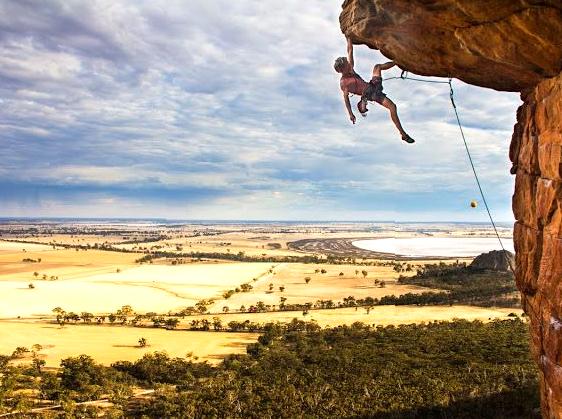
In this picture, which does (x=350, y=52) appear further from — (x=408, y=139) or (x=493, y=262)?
(x=493, y=262)

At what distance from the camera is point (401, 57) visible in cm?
1123

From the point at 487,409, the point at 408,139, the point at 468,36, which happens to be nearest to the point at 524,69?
the point at 468,36

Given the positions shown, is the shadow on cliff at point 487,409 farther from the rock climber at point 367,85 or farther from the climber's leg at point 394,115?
the rock climber at point 367,85

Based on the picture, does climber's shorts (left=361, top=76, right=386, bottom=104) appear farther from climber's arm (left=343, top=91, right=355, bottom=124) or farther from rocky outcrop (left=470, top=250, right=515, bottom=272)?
rocky outcrop (left=470, top=250, right=515, bottom=272)

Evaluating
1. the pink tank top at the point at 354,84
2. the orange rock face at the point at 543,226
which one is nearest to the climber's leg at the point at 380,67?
the pink tank top at the point at 354,84

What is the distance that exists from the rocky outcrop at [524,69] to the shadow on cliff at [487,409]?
37.3 feet

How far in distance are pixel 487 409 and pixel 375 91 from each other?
18250 mm

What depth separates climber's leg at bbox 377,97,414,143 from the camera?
41.2 feet

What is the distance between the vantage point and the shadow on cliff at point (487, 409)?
22.1m

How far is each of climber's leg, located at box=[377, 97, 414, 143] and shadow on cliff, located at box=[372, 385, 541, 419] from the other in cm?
1503

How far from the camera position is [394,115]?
12.8 meters

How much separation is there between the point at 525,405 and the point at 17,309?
2134 inches

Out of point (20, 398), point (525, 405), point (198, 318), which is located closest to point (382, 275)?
point (198, 318)

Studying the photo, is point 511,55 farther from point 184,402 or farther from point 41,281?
point 41,281
